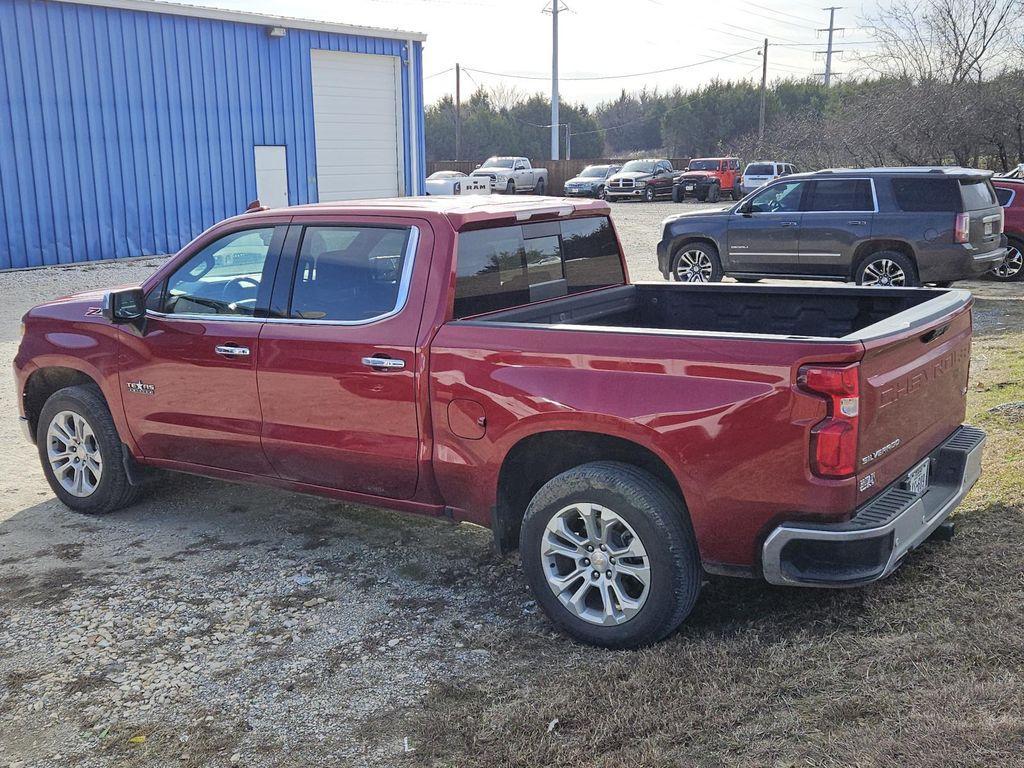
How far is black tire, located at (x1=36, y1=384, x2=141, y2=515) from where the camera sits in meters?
5.79

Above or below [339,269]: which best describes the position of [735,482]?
below

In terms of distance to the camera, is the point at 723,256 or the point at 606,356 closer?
the point at 606,356

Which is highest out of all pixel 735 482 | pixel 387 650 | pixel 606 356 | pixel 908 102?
pixel 908 102

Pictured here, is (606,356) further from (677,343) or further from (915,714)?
(915,714)

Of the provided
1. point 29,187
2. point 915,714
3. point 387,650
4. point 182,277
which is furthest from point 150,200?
point 915,714

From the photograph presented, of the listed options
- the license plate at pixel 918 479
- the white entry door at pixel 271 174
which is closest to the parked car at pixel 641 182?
the white entry door at pixel 271 174

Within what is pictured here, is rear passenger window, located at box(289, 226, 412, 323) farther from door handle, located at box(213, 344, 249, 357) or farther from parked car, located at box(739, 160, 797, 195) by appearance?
parked car, located at box(739, 160, 797, 195)

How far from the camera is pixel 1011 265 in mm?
15430

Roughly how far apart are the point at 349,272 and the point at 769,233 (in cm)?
1040

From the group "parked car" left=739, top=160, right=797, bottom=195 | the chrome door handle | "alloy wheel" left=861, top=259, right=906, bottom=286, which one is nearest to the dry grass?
the chrome door handle

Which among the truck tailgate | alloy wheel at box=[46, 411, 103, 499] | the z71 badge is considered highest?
the truck tailgate

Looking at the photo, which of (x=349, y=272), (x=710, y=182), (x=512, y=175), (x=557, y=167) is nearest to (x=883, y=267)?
(x=349, y=272)

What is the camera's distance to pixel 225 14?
19891 mm

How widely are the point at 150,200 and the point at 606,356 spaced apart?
1770 cm
